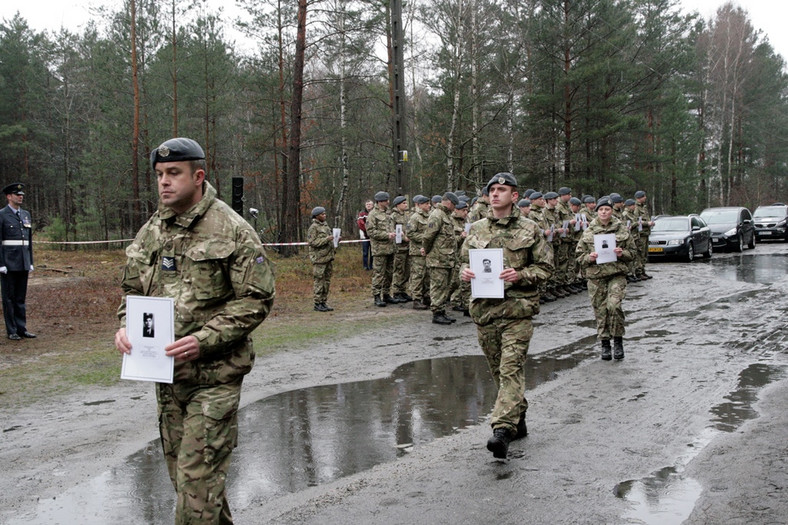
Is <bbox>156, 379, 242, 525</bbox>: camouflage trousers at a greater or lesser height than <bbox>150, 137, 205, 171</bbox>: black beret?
lesser

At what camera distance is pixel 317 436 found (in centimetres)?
→ 639

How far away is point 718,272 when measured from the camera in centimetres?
2112

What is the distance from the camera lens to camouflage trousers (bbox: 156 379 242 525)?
10.6 feet

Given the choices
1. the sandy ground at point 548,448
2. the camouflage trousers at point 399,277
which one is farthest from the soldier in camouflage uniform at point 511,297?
the camouflage trousers at point 399,277

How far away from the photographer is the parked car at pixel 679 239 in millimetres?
24719

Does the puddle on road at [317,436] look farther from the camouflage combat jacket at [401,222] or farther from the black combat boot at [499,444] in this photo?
the camouflage combat jacket at [401,222]

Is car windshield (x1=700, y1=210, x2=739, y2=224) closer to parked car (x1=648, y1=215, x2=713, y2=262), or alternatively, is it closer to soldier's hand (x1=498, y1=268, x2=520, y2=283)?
parked car (x1=648, y1=215, x2=713, y2=262)

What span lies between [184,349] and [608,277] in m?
7.90

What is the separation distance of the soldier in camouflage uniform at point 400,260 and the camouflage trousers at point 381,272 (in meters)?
0.29

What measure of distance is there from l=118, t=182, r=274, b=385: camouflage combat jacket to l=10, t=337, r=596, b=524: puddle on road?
5.86 feet

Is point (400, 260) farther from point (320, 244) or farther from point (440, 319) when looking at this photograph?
point (440, 319)

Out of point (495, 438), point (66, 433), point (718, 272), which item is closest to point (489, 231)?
point (495, 438)

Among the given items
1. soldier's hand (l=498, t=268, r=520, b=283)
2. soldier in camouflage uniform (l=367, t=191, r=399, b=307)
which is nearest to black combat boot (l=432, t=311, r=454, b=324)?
soldier in camouflage uniform (l=367, t=191, r=399, b=307)

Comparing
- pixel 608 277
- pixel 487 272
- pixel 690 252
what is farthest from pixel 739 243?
pixel 487 272
